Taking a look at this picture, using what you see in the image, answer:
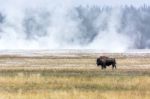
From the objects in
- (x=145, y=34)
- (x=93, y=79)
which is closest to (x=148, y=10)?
(x=145, y=34)

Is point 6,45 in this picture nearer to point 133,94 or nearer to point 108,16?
point 108,16

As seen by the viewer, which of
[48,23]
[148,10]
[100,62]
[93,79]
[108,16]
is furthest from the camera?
[148,10]

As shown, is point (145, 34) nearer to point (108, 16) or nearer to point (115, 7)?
point (108, 16)

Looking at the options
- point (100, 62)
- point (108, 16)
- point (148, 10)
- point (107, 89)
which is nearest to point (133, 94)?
point (107, 89)

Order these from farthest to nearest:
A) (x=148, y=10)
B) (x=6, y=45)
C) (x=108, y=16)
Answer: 1. (x=148, y=10)
2. (x=108, y=16)
3. (x=6, y=45)

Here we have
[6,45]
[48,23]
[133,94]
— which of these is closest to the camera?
[133,94]

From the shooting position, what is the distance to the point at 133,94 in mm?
27984

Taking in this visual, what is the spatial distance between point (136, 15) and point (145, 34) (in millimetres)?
16615

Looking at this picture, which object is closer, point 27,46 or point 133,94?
point 133,94

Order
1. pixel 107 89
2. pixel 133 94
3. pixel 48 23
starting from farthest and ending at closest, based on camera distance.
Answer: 1. pixel 48 23
2. pixel 107 89
3. pixel 133 94

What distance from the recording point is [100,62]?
184ft

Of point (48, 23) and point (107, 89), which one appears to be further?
point (48, 23)

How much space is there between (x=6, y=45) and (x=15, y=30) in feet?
15.5

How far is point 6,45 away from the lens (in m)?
143
